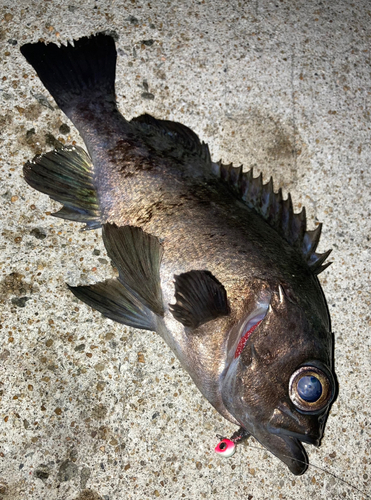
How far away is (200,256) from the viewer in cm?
212

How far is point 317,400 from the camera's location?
1796 mm

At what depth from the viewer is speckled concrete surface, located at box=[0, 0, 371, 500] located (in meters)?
2.46

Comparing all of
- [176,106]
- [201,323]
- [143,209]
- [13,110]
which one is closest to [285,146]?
[176,106]

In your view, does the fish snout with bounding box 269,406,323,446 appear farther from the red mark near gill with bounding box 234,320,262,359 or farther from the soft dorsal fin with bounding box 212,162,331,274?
the soft dorsal fin with bounding box 212,162,331,274

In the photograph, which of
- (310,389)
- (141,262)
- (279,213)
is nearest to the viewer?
(310,389)

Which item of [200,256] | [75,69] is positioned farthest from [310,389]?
[75,69]

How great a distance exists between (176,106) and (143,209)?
1085 mm

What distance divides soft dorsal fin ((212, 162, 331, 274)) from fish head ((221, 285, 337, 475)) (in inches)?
16.0

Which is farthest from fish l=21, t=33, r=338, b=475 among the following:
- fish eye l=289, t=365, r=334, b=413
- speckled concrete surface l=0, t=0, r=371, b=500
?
speckled concrete surface l=0, t=0, r=371, b=500

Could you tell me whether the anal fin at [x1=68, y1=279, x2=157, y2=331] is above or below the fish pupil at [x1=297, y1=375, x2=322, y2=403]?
below

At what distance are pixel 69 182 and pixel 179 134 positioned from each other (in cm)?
73

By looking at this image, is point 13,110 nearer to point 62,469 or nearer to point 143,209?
point 143,209

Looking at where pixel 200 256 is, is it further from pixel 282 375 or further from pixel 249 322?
pixel 282 375

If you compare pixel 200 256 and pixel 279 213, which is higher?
pixel 279 213
